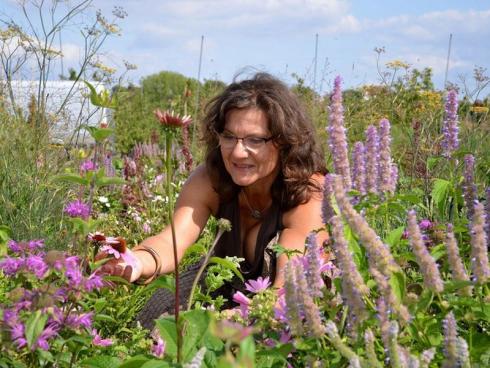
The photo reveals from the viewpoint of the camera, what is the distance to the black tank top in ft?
9.64

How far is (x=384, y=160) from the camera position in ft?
5.66

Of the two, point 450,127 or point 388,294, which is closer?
point 388,294

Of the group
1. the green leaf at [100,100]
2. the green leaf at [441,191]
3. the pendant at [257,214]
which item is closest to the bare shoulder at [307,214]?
the pendant at [257,214]

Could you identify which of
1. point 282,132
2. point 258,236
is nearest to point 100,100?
point 282,132

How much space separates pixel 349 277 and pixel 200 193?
1.99m

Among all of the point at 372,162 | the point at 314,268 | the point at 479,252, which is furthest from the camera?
the point at 372,162

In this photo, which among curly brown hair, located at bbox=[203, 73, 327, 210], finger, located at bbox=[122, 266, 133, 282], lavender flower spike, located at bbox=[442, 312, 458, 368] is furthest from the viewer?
curly brown hair, located at bbox=[203, 73, 327, 210]

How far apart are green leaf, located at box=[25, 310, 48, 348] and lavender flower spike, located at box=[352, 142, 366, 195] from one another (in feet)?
2.53

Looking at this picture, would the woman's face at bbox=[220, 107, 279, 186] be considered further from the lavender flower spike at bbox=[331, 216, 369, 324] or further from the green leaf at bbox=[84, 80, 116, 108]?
the lavender flower spike at bbox=[331, 216, 369, 324]

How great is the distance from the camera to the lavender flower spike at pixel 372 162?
65.8 inches

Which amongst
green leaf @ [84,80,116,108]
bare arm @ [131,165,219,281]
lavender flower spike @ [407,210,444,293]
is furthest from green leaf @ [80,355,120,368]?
bare arm @ [131,165,219,281]

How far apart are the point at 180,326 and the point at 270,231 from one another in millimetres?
1649

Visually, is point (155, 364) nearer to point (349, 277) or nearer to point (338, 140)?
point (349, 277)

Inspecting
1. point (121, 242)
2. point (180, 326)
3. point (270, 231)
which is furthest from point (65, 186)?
point (180, 326)
